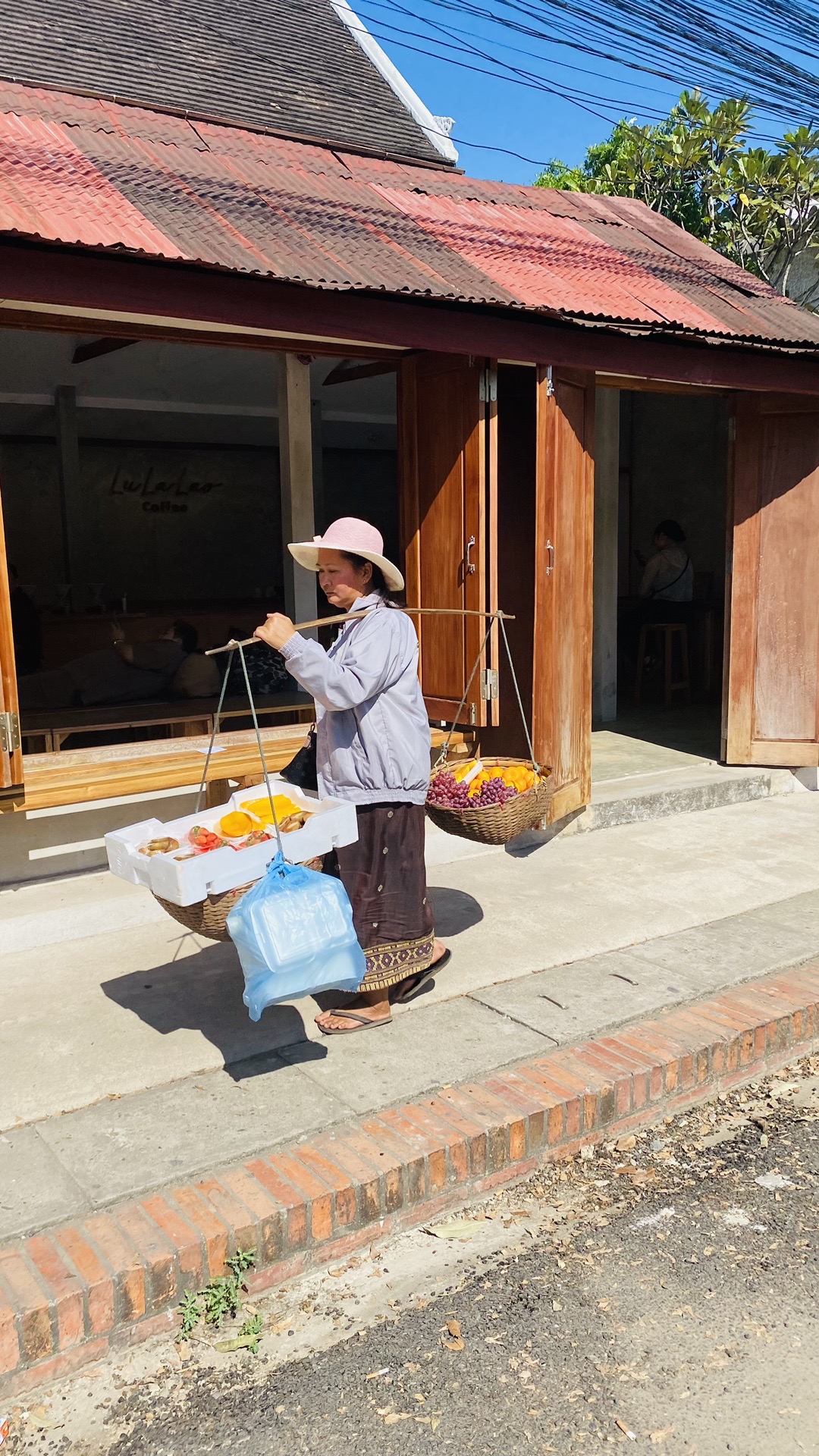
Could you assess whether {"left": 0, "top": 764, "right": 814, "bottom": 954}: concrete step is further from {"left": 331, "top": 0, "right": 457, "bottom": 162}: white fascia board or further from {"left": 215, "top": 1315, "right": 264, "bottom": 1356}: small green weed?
{"left": 331, "top": 0, "right": 457, "bottom": 162}: white fascia board

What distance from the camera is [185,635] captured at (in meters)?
8.69

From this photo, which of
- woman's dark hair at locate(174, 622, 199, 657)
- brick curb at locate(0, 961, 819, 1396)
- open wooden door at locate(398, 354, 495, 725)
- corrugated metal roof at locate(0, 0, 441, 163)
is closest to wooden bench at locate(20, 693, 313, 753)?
woman's dark hair at locate(174, 622, 199, 657)

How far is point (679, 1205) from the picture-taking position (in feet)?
11.3

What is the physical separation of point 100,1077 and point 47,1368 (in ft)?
3.86

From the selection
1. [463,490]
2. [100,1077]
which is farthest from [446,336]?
[100,1077]

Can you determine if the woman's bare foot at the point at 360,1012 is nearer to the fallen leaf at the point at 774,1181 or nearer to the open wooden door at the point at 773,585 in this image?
the fallen leaf at the point at 774,1181

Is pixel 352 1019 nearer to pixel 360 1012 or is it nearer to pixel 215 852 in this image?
pixel 360 1012

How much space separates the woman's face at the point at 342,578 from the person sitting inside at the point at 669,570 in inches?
291

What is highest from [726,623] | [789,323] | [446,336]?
[789,323]

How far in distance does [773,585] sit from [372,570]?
4795 millimetres

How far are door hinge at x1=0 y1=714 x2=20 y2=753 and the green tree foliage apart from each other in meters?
12.5

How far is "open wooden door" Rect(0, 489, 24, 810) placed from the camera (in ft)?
15.4

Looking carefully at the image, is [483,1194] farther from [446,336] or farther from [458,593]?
[446,336]

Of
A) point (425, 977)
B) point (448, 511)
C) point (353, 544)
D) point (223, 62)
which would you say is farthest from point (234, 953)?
point (223, 62)
